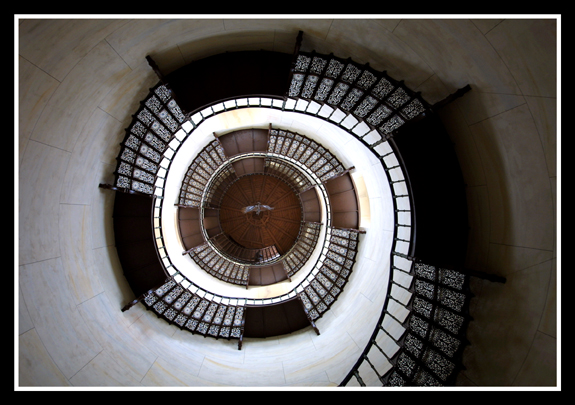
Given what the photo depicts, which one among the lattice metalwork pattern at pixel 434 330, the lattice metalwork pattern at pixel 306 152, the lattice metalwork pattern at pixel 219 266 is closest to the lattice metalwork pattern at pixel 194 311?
the lattice metalwork pattern at pixel 219 266

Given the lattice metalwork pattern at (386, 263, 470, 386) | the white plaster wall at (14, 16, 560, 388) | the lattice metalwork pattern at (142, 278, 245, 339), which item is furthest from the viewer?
the lattice metalwork pattern at (142, 278, 245, 339)

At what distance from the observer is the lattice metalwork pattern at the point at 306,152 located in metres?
12.1

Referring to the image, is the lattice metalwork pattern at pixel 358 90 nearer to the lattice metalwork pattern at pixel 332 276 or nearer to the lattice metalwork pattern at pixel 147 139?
the lattice metalwork pattern at pixel 147 139

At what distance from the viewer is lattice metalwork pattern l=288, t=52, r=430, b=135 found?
20.5ft

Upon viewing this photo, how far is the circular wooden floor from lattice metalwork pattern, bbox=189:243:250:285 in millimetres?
3038

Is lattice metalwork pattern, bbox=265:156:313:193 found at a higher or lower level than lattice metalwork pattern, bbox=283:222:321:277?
higher

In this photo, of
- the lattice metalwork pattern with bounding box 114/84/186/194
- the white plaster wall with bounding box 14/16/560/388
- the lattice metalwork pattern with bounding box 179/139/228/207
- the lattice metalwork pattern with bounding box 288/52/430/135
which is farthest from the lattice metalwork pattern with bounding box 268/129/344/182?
the white plaster wall with bounding box 14/16/560/388

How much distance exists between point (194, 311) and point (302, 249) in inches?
289

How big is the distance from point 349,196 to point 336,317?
5.77m

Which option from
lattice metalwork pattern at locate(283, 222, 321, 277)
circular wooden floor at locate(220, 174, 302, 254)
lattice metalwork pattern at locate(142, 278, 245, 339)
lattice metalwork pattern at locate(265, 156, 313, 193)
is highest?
lattice metalwork pattern at locate(265, 156, 313, 193)

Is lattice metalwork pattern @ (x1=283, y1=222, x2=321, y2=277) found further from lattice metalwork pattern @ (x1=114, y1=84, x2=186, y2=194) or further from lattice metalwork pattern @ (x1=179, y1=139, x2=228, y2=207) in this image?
lattice metalwork pattern @ (x1=114, y1=84, x2=186, y2=194)

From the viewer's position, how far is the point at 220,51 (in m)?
7.00

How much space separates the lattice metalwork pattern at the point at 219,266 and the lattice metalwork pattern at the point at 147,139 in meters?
6.34

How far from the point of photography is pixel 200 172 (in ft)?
43.3
